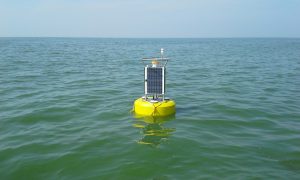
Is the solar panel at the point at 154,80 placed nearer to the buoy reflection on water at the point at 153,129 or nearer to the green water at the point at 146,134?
the buoy reflection on water at the point at 153,129

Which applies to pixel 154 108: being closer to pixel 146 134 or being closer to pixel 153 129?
pixel 153 129

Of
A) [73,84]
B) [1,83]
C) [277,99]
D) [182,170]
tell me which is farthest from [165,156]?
[1,83]

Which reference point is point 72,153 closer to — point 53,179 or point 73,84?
point 53,179

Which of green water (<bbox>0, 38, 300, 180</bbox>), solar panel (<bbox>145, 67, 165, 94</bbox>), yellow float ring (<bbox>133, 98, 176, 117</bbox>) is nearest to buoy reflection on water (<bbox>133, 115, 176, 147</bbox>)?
green water (<bbox>0, 38, 300, 180</bbox>)

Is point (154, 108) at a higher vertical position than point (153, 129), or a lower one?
higher

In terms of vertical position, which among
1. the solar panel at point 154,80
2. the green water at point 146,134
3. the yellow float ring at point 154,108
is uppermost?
the solar panel at point 154,80

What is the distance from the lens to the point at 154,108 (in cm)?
1433

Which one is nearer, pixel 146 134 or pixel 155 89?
pixel 146 134

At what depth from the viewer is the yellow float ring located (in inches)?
566

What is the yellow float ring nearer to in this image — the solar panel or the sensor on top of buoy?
the sensor on top of buoy

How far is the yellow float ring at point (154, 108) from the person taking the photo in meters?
14.4

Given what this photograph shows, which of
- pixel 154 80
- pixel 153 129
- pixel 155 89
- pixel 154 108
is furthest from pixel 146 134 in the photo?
pixel 154 80

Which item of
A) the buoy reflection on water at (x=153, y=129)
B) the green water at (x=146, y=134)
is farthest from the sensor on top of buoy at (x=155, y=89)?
the green water at (x=146, y=134)

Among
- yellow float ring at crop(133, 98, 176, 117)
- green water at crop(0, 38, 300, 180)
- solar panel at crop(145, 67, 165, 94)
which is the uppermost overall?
solar panel at crop(145, 67, 165, 94)
